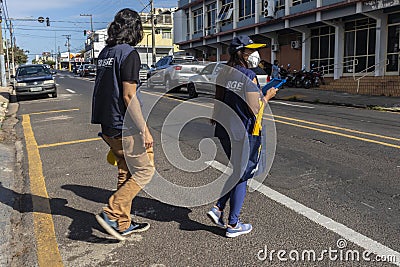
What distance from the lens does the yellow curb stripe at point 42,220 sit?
3353 millimetres

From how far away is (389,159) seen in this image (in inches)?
241

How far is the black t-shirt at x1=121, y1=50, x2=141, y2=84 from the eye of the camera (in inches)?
131

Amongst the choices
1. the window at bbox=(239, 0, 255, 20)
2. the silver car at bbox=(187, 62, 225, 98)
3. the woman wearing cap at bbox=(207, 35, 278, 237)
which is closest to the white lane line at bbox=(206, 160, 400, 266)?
the woman wearing cap at bbox=(207, 35, 278, 237)

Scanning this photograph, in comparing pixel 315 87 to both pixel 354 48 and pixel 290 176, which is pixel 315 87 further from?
pixel 290 176

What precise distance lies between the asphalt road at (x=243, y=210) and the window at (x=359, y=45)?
14.9m

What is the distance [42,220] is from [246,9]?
29247 millimetres

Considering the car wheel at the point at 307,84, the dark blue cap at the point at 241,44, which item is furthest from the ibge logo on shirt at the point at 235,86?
the car wheel at the point at 307,84

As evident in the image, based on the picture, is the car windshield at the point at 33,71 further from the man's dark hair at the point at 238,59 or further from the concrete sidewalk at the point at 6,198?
the man's dark hair at the point at 238,59

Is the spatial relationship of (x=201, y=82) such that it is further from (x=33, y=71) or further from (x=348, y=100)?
(x=33, y=71)

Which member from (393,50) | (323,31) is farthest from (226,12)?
(393,50)

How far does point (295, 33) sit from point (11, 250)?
2588 centimetres

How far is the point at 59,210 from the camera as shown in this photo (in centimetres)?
440

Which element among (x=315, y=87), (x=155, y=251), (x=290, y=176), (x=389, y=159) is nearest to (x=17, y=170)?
(x=155, y=251)

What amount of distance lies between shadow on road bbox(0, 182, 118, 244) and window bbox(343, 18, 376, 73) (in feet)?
63.8
